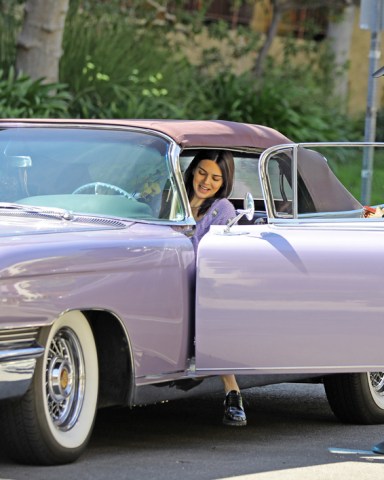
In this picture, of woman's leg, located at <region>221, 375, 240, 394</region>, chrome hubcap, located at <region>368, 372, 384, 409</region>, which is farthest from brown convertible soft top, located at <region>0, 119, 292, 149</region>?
chrome hubcap, located at <region>368, 372, 384, 409</region>

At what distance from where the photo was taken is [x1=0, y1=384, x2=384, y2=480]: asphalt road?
602 cm

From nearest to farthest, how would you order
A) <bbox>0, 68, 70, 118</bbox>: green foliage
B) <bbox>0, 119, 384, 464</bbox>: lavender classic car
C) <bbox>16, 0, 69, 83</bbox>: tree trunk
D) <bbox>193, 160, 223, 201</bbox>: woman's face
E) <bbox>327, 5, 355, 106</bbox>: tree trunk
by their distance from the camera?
<bbox>0, 119, 384, 464</bbox>: lavender classic car
<bbox>193, 160, 223, 201</bbox>: woman's face
<bbox>16, 0, 69, 83</bbox>: tree trunk
<bbox>0, 68, 70, 118</bbox>: green foliage
<bbox>327, 5, 355, 106</bbox>: tree trunk

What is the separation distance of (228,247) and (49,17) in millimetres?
10188

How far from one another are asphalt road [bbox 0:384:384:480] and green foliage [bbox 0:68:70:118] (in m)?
8.22

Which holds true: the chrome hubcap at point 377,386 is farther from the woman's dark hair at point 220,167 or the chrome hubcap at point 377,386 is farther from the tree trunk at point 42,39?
the tree trunk at point 42,39

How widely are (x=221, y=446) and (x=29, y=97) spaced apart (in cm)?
1036

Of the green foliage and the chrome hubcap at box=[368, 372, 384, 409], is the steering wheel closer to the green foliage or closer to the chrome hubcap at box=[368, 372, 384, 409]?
the chrome hubcap at box=[368, 372, 384, 409]

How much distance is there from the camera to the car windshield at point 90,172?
6.92m

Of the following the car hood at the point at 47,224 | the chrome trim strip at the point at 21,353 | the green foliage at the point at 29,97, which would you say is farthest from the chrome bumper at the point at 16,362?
the green foliage at the point at 29,97

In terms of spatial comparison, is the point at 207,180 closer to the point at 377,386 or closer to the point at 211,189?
the point at 211,189

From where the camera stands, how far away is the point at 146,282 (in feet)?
20.7

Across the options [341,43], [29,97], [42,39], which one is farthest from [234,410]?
[341,43]

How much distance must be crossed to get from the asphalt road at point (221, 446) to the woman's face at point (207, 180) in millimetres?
1251

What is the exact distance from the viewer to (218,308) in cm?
639
